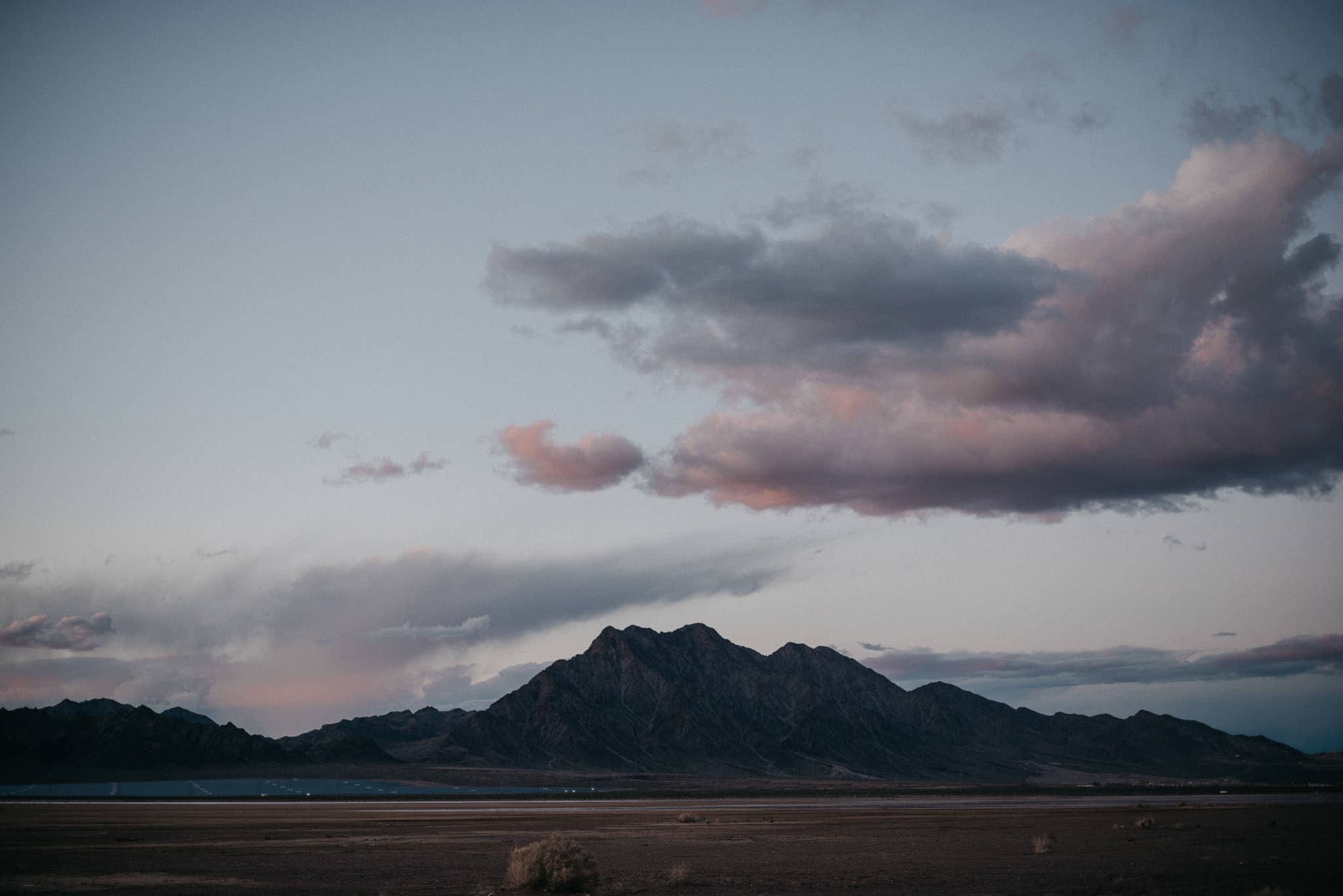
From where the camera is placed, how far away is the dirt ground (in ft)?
103

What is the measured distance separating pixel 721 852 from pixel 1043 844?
42.7 feet

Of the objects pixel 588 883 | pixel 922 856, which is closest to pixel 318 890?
pixel 588 883

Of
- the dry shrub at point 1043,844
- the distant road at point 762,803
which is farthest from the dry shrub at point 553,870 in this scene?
the distant road at point 762,803

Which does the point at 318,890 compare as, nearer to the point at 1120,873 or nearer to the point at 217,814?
the point at 1120,873

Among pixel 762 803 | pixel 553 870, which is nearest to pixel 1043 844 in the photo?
pixel 553 870

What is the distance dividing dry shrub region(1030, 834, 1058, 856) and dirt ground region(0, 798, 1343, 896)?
454mm

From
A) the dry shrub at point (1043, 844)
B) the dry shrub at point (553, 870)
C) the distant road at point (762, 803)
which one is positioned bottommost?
the distant road at point (762, 803)

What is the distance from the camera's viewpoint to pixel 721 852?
142 feet

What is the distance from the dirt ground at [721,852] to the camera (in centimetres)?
3130

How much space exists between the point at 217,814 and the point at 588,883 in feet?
201

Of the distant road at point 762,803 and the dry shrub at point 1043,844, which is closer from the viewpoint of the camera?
the dry shrub at point 1043,844

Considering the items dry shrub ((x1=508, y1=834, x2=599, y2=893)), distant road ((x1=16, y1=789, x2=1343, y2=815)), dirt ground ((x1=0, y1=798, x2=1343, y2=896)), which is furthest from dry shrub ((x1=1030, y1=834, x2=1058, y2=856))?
distant road ((x1=16, y1=789, x2=1343, y2=815))

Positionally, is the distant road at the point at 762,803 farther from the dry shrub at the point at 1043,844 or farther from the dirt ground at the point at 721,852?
the dry shrub at the point at 1043,844

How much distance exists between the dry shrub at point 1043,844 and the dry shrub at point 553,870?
1916cm
